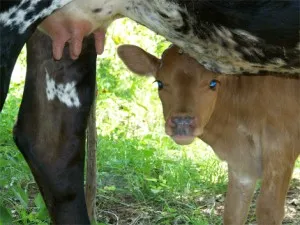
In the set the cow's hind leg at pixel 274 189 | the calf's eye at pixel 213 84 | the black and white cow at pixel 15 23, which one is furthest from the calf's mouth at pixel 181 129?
the black and white cow at pixel 15 23

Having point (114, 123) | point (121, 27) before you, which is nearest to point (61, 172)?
point (114, 123)

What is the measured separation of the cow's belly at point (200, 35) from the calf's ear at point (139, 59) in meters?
1.62

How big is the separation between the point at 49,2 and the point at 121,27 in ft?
20.2

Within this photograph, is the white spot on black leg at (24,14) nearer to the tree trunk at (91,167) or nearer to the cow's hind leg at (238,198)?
the tree trunk at (91,167)

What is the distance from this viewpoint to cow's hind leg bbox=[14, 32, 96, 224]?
4.47 meters

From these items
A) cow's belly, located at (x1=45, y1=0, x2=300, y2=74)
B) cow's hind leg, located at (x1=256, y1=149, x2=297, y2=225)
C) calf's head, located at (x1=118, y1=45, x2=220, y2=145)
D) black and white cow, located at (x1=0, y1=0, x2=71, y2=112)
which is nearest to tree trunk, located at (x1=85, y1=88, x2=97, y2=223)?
calf's head, located at (x1=118, y1=45, x2=220, y2=145)

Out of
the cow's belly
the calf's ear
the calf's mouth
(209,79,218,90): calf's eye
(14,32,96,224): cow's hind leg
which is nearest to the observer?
the cow's belly

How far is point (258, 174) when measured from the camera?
19.8 ft

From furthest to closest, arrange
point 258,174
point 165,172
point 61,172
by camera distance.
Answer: point 165,172
point 258,174
point 61,172

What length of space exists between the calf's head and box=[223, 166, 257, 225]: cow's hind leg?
2.17 ft

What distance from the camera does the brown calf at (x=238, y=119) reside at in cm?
547

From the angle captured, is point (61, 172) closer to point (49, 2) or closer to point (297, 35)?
point (49, 2)

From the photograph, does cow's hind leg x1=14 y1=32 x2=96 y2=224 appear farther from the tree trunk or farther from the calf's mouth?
the tree trunk

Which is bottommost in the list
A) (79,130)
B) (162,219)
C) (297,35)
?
(162,219)
